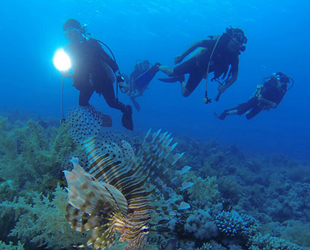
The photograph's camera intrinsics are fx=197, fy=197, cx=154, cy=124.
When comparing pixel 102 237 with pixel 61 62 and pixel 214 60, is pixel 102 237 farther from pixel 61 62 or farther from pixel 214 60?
pixel 214 60

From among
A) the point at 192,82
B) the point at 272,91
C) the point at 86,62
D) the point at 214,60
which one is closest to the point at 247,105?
the point at 272,91

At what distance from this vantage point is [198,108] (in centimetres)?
6788

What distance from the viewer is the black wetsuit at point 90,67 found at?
587cm

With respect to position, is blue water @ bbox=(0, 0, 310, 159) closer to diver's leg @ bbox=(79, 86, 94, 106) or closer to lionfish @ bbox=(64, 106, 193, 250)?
diver's leg @ bbox=(79, 86, 94, 106)

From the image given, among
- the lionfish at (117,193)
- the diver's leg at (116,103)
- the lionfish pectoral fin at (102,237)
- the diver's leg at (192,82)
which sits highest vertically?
the diver's leg at (192,82)

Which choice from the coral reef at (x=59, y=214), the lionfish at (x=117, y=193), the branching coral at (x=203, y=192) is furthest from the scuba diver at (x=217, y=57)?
the lionfish at (x=117, y=193)

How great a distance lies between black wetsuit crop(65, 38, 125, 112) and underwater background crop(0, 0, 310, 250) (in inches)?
77.2

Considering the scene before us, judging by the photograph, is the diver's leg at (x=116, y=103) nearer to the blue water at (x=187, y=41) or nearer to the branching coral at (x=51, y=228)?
the branching coral at (x=51, y=228)

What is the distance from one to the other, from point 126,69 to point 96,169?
69.2 meters

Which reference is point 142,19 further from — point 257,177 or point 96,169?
point 96,169

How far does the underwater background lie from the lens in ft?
11.6

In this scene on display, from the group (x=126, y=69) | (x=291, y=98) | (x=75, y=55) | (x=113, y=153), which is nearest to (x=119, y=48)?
(x=126, y=69)

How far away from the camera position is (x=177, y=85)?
7744 centimetres

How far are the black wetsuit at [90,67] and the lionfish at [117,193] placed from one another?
440cm
